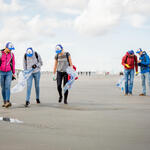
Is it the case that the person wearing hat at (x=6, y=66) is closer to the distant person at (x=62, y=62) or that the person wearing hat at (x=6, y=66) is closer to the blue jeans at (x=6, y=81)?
the blue jeans at (x=6, y=81)

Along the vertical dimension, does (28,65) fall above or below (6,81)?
above

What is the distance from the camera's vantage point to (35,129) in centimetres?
480

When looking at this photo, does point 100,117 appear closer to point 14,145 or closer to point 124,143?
point 124,143

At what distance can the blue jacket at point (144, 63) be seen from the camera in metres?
12.8

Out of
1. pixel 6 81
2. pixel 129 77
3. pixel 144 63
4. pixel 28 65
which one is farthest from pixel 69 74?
pixel 144 63

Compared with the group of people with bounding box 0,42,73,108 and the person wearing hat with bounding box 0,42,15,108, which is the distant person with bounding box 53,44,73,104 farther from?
the person wearing hat with bounding box 0,42,15,108

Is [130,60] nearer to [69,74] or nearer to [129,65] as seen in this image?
[129,65]

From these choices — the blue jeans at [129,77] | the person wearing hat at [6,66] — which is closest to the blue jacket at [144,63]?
the blue jeans at [129,77]

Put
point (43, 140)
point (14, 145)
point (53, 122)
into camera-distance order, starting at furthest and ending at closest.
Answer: point (53, 122), point (43, 140), point (14, 145)

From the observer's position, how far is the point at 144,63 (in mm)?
12844

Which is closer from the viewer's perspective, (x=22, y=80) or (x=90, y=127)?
(x=90, y=127)

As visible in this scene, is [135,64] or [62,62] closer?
[62,62]

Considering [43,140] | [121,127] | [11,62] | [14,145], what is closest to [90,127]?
[121,127]

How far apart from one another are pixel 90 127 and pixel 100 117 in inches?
47.6
